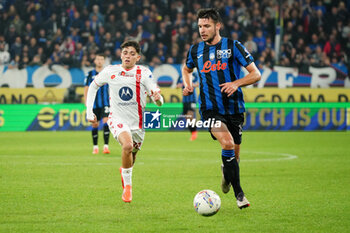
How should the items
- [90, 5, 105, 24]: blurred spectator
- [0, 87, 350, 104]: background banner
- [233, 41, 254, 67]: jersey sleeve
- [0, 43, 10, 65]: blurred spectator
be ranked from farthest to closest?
1. [90, 5, 105, 24]: blurred spectator
2. [0, 43, 10, 65]: blurred spectator
3. [0, 87, 350, 104]: background banner
4. [233, 41, 254, 67]: jersey sleeve

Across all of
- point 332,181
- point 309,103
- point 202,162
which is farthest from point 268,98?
point 332,181

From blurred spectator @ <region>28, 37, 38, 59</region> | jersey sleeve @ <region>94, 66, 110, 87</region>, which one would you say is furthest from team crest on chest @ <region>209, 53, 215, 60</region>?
blurred spectator @ <region>28, 37, 38, 59</region>

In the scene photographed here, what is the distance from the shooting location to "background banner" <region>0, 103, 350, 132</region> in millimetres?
20766

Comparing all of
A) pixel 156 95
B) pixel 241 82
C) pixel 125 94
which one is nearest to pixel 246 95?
pixel 125 94

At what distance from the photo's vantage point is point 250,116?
21266 mm

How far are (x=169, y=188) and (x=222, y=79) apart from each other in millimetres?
2173

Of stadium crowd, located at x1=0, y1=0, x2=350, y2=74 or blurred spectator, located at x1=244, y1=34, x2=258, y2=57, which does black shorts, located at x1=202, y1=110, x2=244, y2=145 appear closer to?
stadium crowd, located at x1=0, y1=0, x2=350, y2=74

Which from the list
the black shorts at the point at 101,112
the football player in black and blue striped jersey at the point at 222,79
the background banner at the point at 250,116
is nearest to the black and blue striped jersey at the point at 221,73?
the football player in black and blue striped jersey at the point at 222,79

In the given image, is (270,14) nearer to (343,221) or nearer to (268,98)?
(268,98)

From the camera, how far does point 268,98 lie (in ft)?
72.3

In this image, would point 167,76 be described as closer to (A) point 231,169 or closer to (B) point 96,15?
(B) point 96,15

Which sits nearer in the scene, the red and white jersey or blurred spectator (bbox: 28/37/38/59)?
the red and white jersey

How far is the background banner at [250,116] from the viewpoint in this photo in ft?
68.1

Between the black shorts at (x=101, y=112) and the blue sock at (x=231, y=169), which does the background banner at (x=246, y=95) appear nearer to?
the black shorts at (x=101, y=112)
